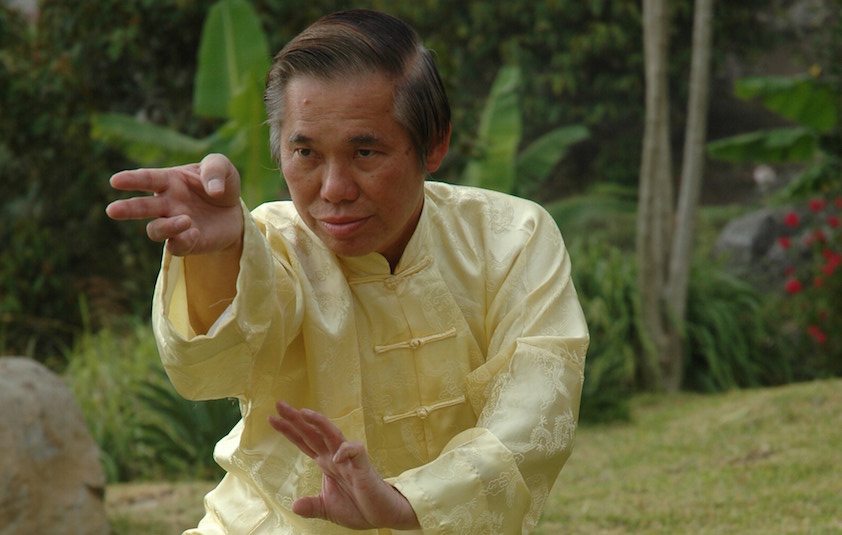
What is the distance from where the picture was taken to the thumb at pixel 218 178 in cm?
204

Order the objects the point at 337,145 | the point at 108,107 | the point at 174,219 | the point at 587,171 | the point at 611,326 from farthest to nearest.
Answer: the point at 587,171 → the point at 108,107 → the point at 611,326 → the point at 337,145 → the point at 174,219

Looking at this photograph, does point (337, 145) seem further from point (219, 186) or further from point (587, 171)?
point (587, 171)

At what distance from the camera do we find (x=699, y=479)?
18.5 feet

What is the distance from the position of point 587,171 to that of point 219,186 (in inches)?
487

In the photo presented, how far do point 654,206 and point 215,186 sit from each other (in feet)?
22.9

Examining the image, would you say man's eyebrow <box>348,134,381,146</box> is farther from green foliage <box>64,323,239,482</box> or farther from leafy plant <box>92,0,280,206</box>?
leafy plant <box>92,0,280,206</box>

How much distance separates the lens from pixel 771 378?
9227mm

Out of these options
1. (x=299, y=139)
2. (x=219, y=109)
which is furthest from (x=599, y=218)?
(x=299, y=139)

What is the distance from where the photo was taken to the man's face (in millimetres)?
2371

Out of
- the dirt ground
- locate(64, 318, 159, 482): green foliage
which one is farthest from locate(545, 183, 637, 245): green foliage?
the dirt ground

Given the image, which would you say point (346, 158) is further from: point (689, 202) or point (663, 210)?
point (689, 202)

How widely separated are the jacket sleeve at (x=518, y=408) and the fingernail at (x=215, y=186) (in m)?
0.68

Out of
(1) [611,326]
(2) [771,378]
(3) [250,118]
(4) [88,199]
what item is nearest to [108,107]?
(4) [88,199]

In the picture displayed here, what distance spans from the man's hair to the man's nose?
0.17 meters
